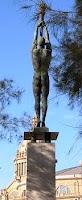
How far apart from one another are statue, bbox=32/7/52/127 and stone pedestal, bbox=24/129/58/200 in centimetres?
A: 61

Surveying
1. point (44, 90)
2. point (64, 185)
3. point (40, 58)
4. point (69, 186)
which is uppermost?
point (64, 185)

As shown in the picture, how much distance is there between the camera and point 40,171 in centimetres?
811

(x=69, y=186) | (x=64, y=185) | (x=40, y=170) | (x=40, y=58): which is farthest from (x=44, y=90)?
(x=64, y=185)

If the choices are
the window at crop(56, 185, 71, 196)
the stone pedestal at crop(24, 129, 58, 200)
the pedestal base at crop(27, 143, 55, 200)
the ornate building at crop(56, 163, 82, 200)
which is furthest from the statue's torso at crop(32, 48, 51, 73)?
the window at crop(56, 185, 71, 196)

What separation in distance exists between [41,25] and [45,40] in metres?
0.33

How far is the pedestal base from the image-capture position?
8016 millimetres

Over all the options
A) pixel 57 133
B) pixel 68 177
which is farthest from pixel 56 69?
pixel 68 177

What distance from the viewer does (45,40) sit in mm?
9094

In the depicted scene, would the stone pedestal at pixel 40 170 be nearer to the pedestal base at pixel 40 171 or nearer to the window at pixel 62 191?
the pedestal base at pixel 40 171

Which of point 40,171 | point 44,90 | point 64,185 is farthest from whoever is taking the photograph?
point 64,185

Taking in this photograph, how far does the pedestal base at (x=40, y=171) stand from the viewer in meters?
8.02

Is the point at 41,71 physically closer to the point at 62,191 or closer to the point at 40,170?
the point at 40,170

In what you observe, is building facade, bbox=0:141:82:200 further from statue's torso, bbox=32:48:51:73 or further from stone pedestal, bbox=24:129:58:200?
stone pedestal, bbox=24:129:58:200

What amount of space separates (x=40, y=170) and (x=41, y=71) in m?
1.85
